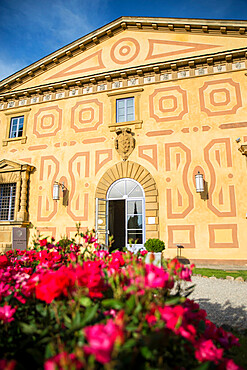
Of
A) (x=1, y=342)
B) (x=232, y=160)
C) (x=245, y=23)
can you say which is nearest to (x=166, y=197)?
(x=232, y=160)

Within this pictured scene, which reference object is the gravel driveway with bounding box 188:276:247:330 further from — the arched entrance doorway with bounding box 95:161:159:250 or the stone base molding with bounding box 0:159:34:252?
the stone base molding with bounding box 0:159:34:252

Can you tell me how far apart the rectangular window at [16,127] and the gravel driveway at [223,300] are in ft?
37.0

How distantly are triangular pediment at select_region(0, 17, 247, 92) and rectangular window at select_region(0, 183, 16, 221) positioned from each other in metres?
5.62

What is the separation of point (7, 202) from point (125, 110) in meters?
7.43

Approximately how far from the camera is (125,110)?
37.1 ft

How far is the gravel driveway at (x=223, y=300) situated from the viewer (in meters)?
4.15

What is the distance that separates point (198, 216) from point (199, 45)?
7.60 meters

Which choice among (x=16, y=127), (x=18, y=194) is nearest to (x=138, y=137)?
(x=18, y=194)

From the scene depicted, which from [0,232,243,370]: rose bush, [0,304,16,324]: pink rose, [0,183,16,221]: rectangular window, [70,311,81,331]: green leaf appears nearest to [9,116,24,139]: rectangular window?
[0,183,16,221]: rectangular window

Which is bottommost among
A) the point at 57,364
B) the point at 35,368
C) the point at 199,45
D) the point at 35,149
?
the point at 35,368

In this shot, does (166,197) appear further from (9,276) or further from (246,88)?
(9,276)

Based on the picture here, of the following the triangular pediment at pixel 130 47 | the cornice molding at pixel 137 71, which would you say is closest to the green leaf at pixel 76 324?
the cornice molding at pixel 137 71

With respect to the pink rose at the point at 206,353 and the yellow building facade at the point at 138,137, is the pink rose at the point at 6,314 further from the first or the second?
the yellow building facade at the point at 138,137

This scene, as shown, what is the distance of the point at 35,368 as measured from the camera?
4.60ft
